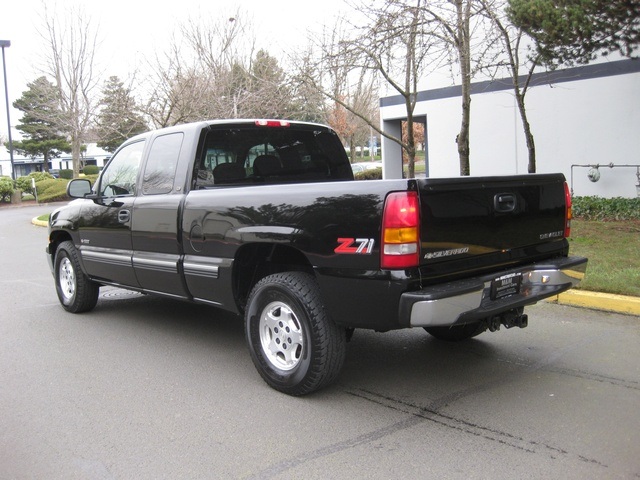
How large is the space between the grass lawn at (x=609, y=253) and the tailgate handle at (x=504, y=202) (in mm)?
2982

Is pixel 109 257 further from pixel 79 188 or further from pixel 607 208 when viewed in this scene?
pixel 607 208

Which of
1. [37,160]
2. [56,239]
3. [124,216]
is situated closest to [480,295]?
[124,216]

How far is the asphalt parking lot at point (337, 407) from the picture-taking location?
3.37 m

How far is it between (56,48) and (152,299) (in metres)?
21.0

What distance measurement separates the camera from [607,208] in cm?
1177

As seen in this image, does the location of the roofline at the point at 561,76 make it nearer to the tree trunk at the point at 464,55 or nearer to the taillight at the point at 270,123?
the tree trunk at the point at 464,55

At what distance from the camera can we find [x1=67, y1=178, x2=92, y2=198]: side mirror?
6.42 m

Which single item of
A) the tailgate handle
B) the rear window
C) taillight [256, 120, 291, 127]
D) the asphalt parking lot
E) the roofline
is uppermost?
the roofline

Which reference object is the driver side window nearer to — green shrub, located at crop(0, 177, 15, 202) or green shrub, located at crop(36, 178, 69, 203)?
green shrub, located at crop(36, 178, 69, 203)

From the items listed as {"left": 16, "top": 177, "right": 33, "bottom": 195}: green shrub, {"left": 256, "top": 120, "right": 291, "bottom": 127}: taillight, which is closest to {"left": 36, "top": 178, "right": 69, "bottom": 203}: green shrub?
{"left": 16, "top": 177, "right": 33, "bottom": 195}: green shrub

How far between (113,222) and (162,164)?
92 cm

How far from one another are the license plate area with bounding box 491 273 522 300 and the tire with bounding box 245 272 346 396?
41.7 inches

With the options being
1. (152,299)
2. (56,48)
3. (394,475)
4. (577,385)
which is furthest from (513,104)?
(56,48)

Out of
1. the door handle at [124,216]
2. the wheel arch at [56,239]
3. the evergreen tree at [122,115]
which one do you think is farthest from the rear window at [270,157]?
the evergreen tree at [122,115]
